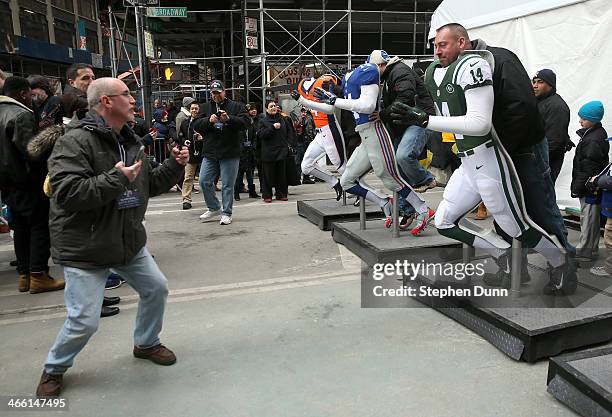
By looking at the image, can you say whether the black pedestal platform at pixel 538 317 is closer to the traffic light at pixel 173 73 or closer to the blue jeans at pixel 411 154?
the blue jeans at pixel 411 154

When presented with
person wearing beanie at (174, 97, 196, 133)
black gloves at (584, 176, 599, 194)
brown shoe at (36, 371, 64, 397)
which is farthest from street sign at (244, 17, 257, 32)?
brown shoe at (36, 371, 64, 397)

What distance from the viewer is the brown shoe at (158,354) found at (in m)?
3.24

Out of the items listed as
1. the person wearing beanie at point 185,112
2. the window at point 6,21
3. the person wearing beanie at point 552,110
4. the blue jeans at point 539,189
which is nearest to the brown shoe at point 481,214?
the person wearing beanie at point 552,110

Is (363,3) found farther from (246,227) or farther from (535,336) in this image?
(535,336)

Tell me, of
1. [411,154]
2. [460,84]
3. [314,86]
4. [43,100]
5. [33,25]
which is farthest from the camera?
[33,25]

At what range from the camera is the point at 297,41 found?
46.5 feet

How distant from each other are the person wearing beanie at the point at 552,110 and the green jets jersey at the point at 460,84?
2.17 m

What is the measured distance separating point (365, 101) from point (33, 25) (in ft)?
96.2

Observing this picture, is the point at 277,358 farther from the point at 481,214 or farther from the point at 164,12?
the point at 164,12

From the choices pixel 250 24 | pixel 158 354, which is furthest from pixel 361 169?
pixel 250 24

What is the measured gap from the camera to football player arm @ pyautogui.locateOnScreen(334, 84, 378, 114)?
16.5ft

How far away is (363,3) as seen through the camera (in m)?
16.5

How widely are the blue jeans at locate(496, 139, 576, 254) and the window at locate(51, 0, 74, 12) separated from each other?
1332 inches

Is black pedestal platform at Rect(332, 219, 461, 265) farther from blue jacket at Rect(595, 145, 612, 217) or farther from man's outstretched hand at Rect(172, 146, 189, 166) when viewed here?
man's outstretched hand at Rect(172, 146, 189, 166)
